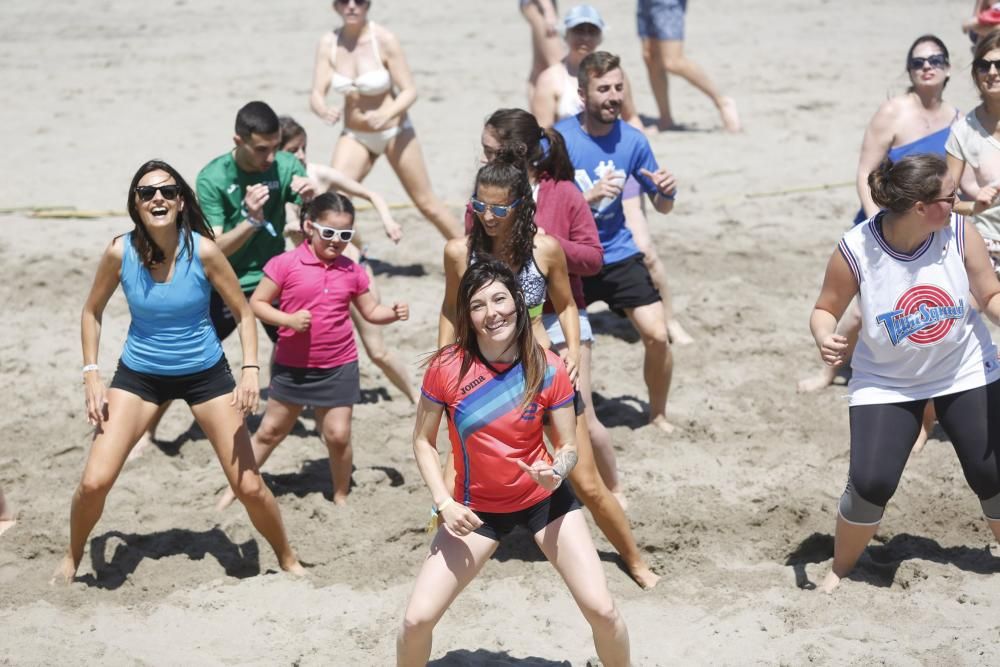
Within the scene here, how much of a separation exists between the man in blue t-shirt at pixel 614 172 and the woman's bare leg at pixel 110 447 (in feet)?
8.50

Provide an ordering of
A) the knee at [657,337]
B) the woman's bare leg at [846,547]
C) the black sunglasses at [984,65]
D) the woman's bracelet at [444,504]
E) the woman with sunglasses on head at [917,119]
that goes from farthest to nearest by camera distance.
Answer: the woman with sunglasses on head at [917,119] → the knee at [657,337] → the black sunglasses at [984,65] → the woman's bare leg at [846,547] → the woman's bracelet at [444,504]

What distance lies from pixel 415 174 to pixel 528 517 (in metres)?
5.30

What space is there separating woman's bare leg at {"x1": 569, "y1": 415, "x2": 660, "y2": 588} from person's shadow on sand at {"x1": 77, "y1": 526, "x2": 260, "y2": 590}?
177 centimetres

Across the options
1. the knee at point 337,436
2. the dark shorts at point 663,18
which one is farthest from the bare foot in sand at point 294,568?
the dark shorts at point 663,18

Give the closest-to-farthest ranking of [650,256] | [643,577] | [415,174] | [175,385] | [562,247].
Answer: [175,385], [562,247], [643,577], [650,256], [415,174]

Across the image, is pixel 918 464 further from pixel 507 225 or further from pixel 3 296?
pixel 3 296

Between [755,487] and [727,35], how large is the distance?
1210 centimetres

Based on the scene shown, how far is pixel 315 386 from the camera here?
6.91 metres

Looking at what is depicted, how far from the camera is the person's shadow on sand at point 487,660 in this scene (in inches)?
223

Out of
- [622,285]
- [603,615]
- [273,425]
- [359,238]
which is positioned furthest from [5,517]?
[603,615]

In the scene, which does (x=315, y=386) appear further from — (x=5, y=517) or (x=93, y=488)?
(x=5, y=517)

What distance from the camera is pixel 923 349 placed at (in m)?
5.62

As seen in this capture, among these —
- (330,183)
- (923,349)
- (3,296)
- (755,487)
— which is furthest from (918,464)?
(3,296)

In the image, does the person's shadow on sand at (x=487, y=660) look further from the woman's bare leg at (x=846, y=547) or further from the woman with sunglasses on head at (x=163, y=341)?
the woman's bare leg at (x=846, y=547)
